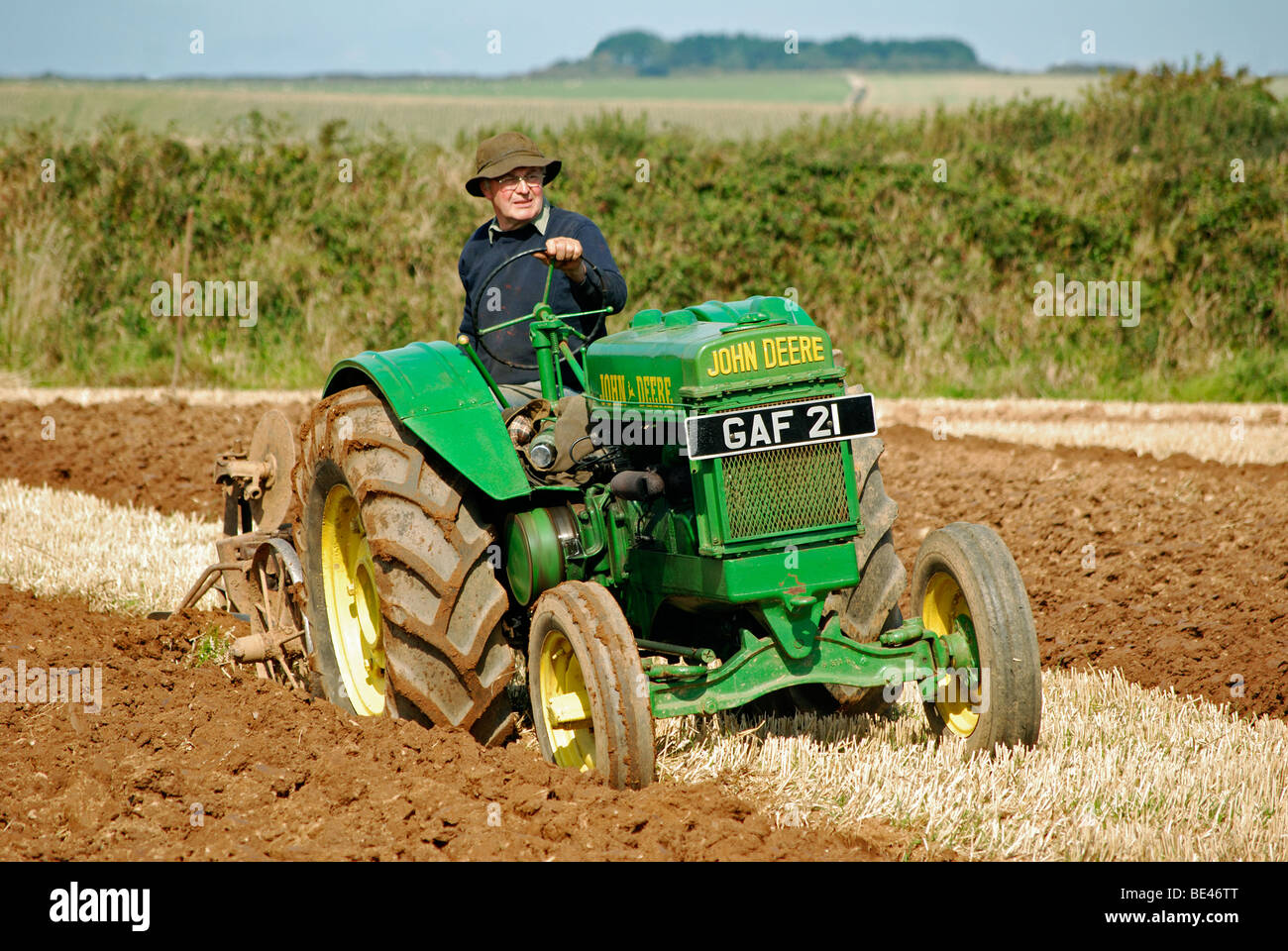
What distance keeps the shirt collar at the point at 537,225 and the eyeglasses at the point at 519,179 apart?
72 millimetres

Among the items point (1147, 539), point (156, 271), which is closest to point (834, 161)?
point (156, 271)

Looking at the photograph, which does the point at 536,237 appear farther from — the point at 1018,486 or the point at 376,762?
the point at 1018,486

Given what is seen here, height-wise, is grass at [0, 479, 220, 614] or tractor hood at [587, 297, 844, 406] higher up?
tractor hood at [587, 297, 844, 406]

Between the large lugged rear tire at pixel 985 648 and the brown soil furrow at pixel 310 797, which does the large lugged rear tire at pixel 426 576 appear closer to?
the brown soil furrow at pixel 310 797

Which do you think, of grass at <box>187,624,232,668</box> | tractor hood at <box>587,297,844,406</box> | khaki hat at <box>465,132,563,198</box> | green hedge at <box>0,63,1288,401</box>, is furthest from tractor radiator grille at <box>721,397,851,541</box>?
green hedge at <box>0,63,1288,401</box>

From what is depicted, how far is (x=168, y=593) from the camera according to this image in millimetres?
6609

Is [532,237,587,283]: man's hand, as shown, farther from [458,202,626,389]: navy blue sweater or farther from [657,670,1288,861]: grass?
[657,670,1288,861]: grass

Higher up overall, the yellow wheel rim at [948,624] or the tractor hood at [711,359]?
the tractor hood at [711,359]

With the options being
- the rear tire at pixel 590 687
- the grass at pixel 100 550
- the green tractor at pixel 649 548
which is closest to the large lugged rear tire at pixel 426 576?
the green tractor at pixel 649 548

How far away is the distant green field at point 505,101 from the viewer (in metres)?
32.3

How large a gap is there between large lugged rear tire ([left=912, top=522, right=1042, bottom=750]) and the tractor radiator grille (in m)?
0.46

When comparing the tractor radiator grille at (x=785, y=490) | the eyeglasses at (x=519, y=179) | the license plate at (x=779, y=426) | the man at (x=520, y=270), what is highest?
the eyeglasses at (x=519, y=179)

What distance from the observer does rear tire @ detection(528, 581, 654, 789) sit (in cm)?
380

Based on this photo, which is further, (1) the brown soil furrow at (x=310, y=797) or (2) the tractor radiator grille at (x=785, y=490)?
(2) the tractor radiator grille at (x=785, y=490)
